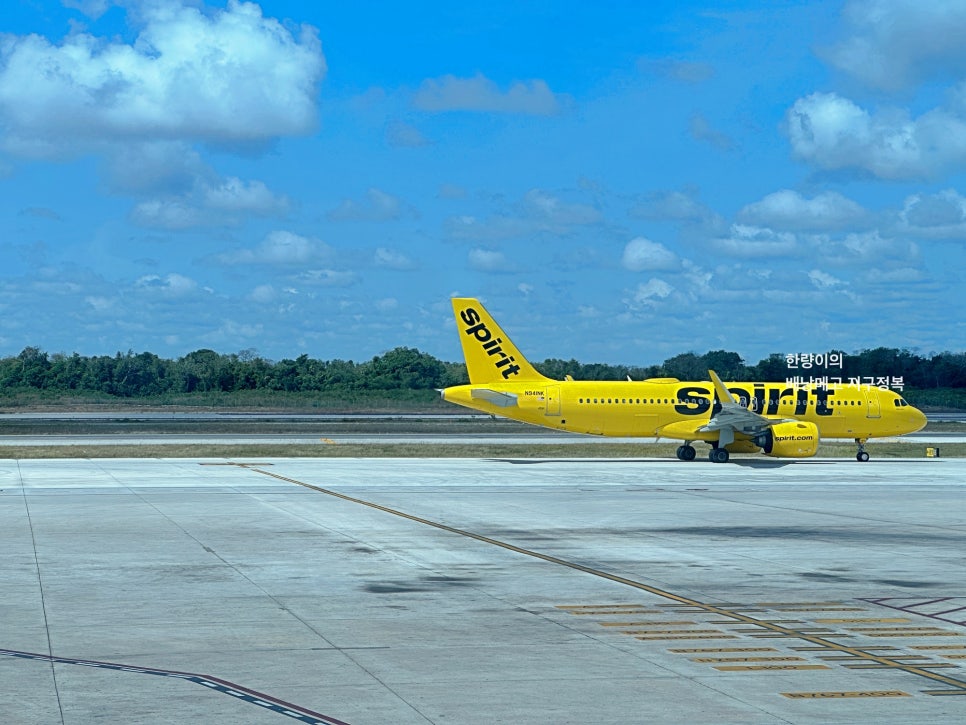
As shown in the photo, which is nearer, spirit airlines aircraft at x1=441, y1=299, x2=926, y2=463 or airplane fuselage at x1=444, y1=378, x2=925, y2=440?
spirit airlines aircraft at x1=441, y1=299, x2=926, y2=463

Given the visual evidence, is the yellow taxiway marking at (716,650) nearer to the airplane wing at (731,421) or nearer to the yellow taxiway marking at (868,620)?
the yellow taxiway marking at (868,620)

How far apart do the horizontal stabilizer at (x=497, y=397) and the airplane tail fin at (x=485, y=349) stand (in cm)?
135

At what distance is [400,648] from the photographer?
48.4ft

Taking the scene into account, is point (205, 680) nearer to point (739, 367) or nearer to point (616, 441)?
point (616, 441)

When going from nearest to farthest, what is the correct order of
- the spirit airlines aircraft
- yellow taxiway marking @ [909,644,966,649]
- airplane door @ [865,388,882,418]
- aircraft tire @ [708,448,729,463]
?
yellow taxiway marking @ [909,644,966,649] < aircraft tire @ [708,448,729,463] < the spirit airlines aircraft < airplane door @ [865,388,882,418]

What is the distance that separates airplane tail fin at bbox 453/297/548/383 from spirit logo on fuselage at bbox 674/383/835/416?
7067 mm

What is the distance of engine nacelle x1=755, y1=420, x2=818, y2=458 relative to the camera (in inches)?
2197

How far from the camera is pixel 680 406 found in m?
58.2

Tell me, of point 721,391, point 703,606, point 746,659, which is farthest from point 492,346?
point 746,659

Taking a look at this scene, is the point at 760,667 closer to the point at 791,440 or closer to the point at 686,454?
the point at 791,440

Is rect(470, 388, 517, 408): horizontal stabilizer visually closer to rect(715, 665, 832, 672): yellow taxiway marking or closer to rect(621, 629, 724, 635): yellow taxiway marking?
rect(621, 629, 724, 635): yellow taxiway marking

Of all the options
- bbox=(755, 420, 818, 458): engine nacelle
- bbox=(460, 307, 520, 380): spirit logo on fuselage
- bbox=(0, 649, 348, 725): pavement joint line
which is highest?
bbox=(460, 307, 520, 380): spirit logo on fuselage

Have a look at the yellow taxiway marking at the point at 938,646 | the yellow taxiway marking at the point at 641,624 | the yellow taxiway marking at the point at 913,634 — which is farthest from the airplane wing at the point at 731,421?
the yellow taxiway marking at the point at 938,646

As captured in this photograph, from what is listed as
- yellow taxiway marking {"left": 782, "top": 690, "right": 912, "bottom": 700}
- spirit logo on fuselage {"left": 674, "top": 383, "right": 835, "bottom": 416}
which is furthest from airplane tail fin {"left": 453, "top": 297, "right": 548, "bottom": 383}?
yellow taxiway marking {"left": 782, "top": 690, "right": 912, "bottom": 700}
